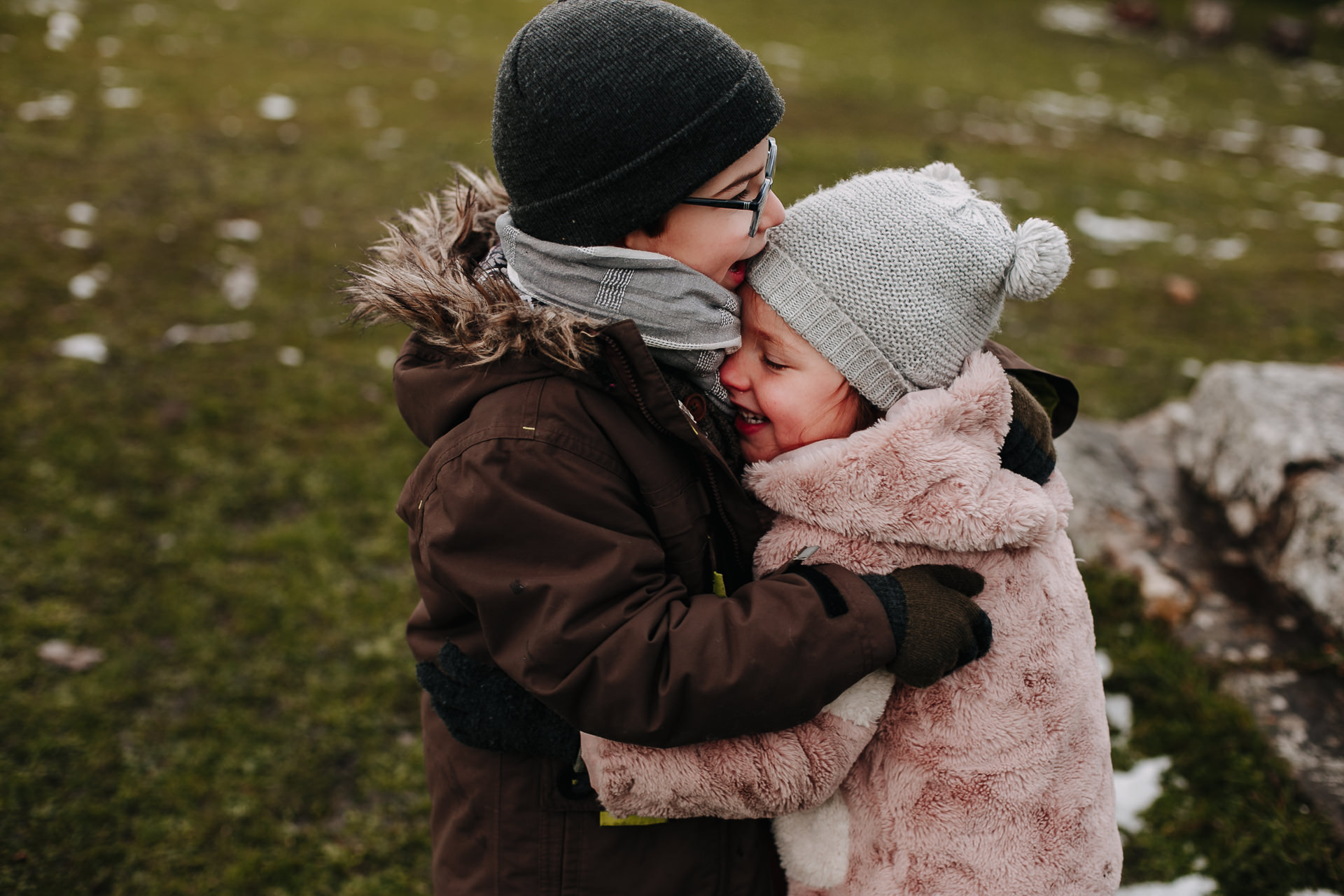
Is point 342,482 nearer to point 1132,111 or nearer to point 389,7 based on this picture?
point 389,7

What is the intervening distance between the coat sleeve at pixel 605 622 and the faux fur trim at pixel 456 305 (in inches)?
7.8

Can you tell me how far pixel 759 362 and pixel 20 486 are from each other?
3.93 m

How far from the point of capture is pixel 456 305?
1610 mm

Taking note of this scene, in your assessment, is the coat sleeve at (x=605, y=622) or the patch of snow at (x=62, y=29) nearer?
the coat sleeve at (x=605, y=622)

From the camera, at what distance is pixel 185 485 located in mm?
4344

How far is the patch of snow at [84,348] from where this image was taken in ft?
16.2

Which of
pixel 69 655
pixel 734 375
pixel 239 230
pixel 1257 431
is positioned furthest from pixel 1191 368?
pixel 239 230

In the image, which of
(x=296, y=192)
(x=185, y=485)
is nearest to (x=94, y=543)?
(x=185, y=485)

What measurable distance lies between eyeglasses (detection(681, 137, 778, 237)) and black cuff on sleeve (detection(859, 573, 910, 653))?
0.71 m

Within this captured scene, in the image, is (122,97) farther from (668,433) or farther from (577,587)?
(577,587)

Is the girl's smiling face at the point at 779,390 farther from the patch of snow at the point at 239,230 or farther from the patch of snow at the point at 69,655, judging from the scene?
the patch of snow at the point at 239,230

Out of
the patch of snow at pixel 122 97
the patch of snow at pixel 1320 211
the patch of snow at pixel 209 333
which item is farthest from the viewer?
the patch of snow at pixel 1320 211

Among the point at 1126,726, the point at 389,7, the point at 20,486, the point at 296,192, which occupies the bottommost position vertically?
the point at 389,7

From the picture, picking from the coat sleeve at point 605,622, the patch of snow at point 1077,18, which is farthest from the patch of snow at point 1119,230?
the patch of snow at point 1077,18
